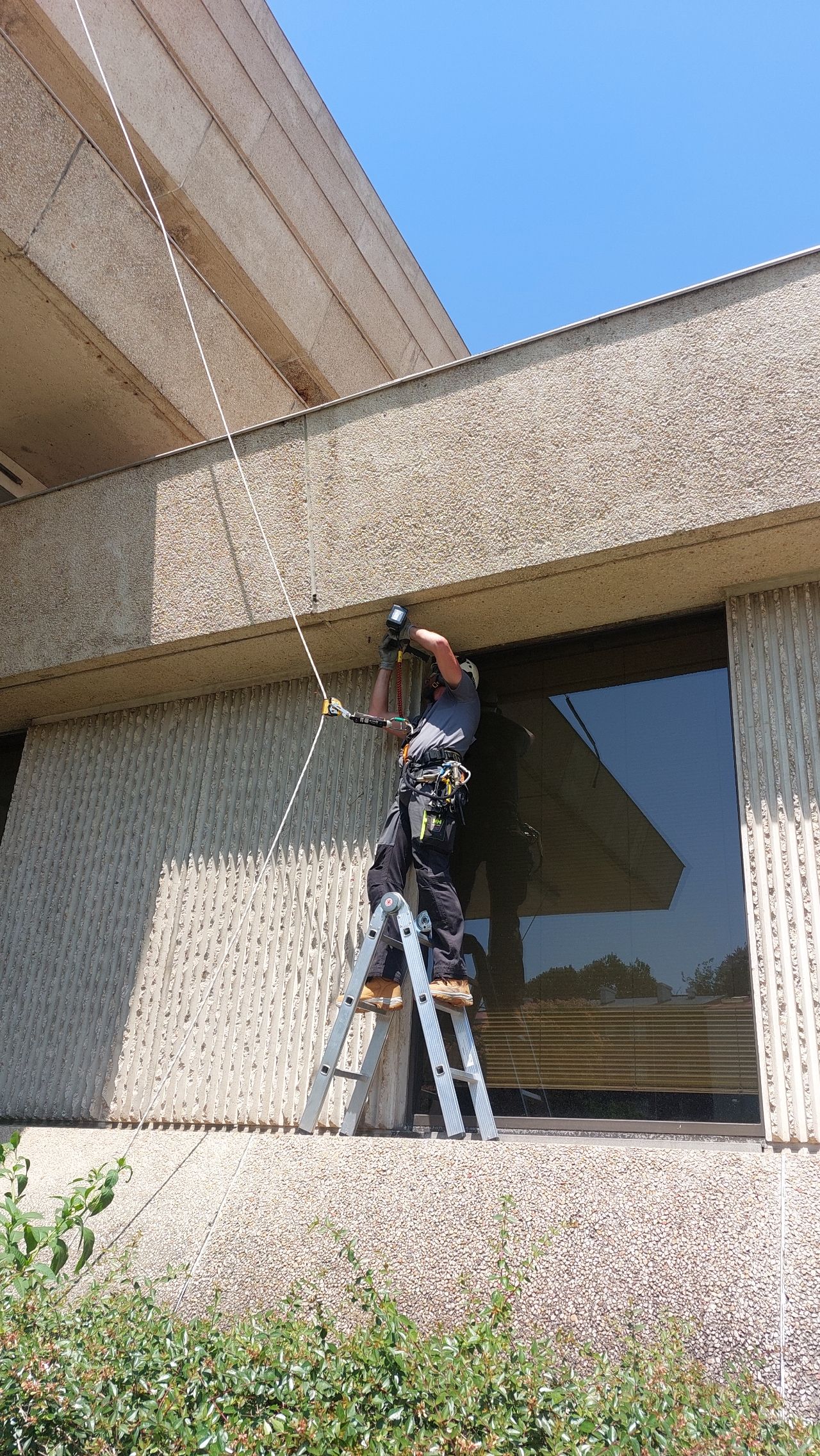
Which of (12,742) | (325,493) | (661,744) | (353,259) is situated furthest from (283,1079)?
(353,259)

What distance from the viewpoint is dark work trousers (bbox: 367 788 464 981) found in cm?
445

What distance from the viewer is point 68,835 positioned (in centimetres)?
602

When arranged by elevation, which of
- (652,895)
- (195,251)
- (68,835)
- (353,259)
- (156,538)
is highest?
(353,259)

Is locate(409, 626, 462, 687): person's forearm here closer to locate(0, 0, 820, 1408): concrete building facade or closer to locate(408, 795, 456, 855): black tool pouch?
locate(0, 0, 820, 1408): concrete building facade

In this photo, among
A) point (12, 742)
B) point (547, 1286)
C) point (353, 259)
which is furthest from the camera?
point (353, 259)

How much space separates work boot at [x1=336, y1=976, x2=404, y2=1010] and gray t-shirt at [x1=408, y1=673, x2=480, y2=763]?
3.27 ft

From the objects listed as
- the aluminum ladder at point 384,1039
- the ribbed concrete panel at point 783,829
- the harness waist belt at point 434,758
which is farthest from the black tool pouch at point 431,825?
the ribbed concrete panel at point 783,829

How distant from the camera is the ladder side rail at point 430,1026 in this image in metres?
4.01

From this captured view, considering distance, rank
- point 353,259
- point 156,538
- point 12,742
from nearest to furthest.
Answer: point 156,538 < point 12,742 < point 353,259

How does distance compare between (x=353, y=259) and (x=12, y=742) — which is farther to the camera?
(x=353, y=259)

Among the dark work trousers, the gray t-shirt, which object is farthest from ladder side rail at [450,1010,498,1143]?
the gray t-shirt

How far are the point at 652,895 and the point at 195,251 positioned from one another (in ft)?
17.2

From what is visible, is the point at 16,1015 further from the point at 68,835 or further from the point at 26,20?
the point at 26,20

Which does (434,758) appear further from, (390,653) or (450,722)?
(390,653)
